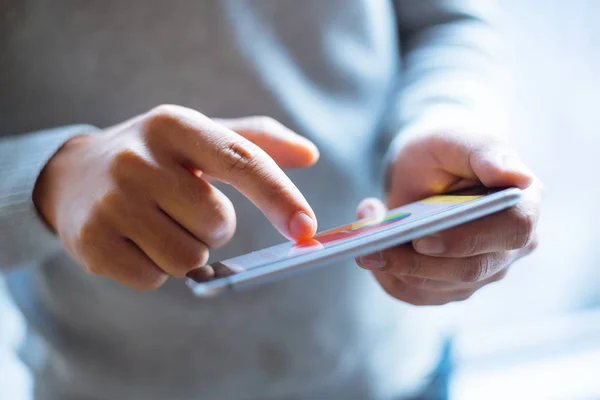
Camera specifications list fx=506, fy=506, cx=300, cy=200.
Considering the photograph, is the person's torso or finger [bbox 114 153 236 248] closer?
finger [bbox 114 153 236 248]

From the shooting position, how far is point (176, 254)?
0.38m

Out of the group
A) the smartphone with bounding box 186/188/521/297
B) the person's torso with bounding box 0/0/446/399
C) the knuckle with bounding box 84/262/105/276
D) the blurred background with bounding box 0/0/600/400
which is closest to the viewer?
the smartphone with bounding box 186/188/521/297

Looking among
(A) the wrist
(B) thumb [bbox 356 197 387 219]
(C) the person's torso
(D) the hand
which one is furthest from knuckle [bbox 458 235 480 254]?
(A) the wrist

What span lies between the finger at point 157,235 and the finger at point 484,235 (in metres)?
0.17

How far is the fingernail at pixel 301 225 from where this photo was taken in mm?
339

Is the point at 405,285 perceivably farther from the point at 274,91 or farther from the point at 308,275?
the point at 274,91

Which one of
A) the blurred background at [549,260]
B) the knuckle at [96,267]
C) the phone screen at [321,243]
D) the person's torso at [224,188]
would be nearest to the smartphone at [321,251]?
the phone screen at [321,243]

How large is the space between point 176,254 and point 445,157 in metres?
0.25

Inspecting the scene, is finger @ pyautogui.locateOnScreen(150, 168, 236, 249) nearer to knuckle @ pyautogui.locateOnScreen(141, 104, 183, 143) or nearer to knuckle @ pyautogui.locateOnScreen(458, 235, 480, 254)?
knuckle @ pyautogui.locateOnScreen(141, 104, 183, 143)

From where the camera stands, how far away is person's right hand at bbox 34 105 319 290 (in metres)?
0.34

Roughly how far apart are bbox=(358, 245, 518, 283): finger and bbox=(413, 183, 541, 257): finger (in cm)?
1

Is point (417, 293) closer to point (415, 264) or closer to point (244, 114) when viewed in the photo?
point (415, 264)

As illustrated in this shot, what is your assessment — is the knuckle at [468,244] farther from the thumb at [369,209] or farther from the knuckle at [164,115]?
the knuckle at [164,115]

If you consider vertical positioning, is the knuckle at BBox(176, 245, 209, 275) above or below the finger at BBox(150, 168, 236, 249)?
below
